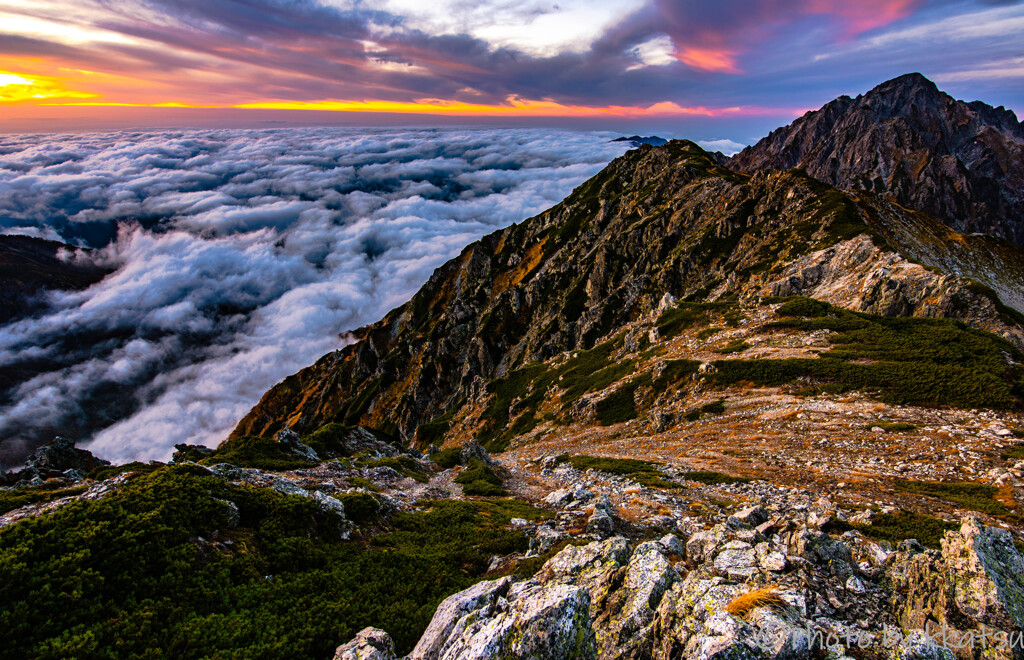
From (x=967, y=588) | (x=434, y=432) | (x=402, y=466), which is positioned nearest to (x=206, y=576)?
(x=967, y=588)

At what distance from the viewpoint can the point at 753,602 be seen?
9594mm

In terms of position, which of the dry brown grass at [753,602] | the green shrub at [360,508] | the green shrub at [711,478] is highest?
the dry brown grass at [753,602]

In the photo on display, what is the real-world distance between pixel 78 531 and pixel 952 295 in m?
71.1

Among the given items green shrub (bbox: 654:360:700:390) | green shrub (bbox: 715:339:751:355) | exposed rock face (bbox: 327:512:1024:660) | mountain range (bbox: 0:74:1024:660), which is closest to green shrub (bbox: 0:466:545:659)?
mountain range (bbox: 0:74:1024:660)

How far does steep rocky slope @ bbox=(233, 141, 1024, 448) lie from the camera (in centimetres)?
5834

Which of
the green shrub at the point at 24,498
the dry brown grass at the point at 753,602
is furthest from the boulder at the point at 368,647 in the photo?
the green shrub at the point at 24,498

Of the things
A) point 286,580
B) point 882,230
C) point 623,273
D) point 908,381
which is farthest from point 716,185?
point 286,580

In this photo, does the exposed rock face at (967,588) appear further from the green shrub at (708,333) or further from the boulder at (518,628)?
the green shrub at (708,333)

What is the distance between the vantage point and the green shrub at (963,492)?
2019 cm

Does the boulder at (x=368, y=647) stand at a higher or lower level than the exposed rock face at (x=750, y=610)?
lower

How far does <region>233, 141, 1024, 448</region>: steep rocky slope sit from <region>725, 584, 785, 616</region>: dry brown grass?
53634mm

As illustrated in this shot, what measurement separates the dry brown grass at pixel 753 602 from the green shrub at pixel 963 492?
19551mm

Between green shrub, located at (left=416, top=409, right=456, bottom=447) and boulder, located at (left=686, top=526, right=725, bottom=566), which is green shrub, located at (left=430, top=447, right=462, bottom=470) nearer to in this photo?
boulder, located at (left=686, top=526, right=725, bottom=566)

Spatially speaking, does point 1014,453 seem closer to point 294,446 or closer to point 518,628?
point 518,628
